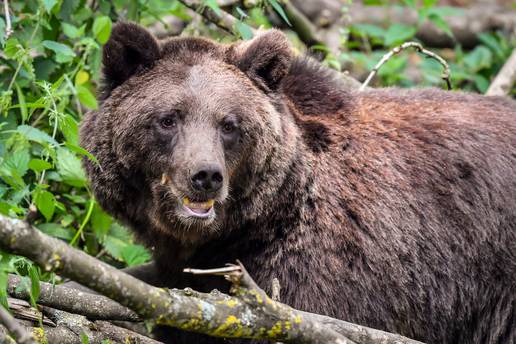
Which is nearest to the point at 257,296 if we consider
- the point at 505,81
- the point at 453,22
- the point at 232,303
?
the point at 232,303

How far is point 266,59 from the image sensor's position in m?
7.53

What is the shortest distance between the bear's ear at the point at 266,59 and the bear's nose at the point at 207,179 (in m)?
1.17

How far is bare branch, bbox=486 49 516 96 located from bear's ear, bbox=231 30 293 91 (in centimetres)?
519

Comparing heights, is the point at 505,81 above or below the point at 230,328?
above

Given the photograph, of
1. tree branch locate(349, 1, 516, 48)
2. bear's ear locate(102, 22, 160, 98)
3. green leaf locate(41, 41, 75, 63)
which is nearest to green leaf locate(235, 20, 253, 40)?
bear's ear locate(102, 22, 160, 98)

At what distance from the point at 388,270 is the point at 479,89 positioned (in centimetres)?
645

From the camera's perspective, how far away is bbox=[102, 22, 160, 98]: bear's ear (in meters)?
7.38

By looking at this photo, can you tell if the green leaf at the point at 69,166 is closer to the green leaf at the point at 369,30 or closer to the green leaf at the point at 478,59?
the green leaf at the point at 369,30

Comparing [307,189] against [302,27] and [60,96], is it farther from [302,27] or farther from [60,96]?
[302,27]

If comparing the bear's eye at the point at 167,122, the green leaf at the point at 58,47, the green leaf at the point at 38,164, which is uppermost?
the green leaf at the point at 58,47

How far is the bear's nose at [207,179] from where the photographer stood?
6684 mm

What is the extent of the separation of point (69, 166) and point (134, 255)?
147cm

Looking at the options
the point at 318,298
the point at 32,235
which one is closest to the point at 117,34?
the point at 318,298

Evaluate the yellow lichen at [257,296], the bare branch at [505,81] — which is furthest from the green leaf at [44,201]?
the bare branch at [505,81]
